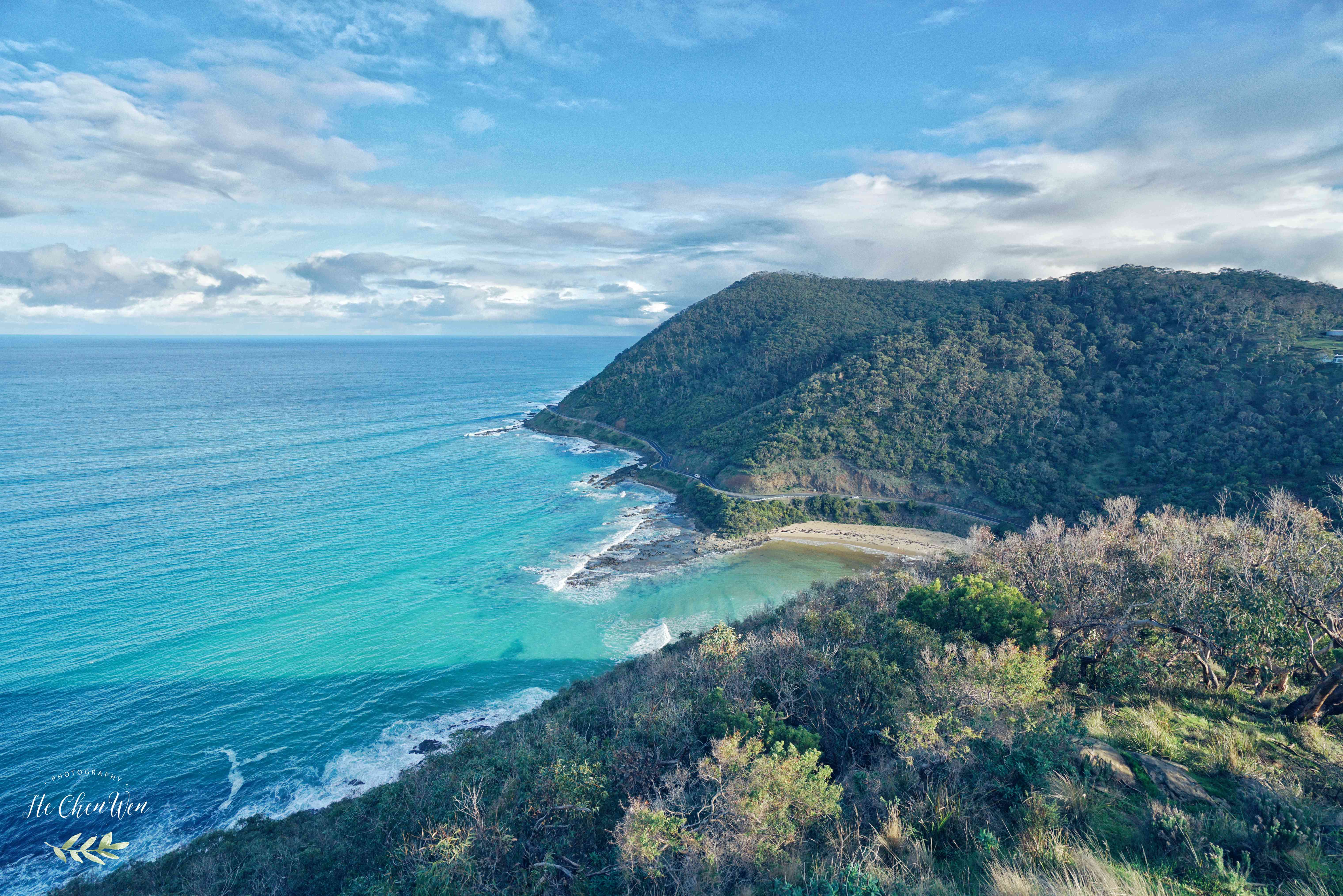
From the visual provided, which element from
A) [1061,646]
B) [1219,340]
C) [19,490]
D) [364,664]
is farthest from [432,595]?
[1219,340]

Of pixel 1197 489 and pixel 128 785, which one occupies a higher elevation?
pixel 1197 489

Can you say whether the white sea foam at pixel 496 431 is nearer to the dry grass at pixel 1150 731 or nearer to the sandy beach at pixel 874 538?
the sandy beach at pixel 874 538

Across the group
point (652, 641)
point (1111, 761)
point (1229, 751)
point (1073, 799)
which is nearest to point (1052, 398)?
point (652, 641)

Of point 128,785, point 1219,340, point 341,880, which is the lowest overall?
point 128,785

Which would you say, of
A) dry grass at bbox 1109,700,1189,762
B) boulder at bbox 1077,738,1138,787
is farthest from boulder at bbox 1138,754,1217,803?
dry grass at bbox 1109,700,1189,762

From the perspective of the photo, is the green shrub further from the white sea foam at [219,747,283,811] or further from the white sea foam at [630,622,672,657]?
the white sea foam at [219,747,283,811]

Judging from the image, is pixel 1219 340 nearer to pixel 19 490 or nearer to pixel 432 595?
pixel 432 595
